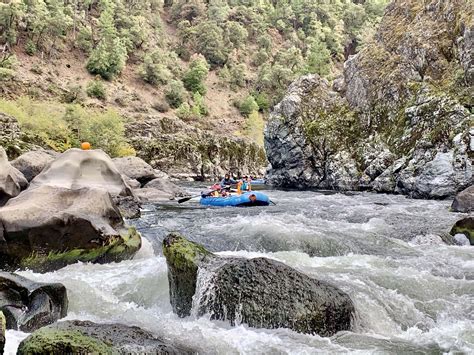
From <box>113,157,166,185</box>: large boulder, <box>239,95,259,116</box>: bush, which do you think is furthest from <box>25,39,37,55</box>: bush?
<box>113,157,166,185</box>: large boulder

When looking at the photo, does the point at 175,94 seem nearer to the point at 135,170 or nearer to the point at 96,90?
the point at 96,90

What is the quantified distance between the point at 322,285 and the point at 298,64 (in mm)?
83032

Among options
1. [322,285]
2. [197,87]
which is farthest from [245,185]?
[197,87]

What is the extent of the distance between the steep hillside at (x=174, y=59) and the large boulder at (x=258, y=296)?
28.6 meters

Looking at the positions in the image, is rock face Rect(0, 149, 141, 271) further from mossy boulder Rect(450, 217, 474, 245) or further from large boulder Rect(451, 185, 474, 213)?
large boulder Rect(451, 185, 474, 213)

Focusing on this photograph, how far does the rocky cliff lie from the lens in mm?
23656

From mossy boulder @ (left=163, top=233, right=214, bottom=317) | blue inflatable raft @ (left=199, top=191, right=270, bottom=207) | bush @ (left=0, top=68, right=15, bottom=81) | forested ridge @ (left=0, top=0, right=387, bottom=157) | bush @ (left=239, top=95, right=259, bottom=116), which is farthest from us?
bush @ (left=239, top=95, right=259, bottom=116)

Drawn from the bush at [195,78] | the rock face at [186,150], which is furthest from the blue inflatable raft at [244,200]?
the bush at [195,78]

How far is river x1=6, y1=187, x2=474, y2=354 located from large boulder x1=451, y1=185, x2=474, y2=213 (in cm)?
44

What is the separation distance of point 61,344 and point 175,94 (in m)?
66.3

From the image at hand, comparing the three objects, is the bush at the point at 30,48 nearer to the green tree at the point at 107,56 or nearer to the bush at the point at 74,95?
the green tree at the point at 107,56

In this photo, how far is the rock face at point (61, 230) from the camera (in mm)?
9484

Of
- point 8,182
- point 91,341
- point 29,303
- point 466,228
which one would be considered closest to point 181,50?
point 8,182

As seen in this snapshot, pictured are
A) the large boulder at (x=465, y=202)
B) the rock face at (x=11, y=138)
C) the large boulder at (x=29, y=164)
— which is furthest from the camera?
the rock face at (x=11, y=138)
